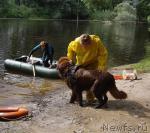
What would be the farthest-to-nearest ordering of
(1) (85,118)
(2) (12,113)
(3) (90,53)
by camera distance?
(3) (90,53) < (2) (12,113) < (1) (85,118)

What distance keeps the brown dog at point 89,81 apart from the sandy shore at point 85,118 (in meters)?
0.34

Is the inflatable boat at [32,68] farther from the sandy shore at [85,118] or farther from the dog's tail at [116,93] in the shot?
the dog's tail at [116,93]

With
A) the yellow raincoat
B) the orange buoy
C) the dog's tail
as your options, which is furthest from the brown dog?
the orange buoy

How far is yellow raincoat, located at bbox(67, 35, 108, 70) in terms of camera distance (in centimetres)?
1007

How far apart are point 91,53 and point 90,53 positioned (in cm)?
3

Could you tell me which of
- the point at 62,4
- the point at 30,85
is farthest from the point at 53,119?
the point at 62,4

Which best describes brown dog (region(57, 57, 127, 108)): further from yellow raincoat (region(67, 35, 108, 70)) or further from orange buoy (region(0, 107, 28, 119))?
orange buoy (region(0, 107, 28, 119))

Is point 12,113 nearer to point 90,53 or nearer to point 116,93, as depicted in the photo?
point 90,53

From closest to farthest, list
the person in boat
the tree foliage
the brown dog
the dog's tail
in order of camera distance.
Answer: the brown dog
the dog's tail
the person in boat
the tree foliage

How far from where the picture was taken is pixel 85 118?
9.22 metres

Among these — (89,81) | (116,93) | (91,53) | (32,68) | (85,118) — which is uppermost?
(91,53)

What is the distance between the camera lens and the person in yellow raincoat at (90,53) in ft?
32.9

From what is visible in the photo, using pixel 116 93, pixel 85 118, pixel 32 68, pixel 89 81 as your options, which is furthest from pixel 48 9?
pixel 85 118

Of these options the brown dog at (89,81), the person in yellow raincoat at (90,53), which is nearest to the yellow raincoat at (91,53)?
the person in yellow raincoat at (90,53)
